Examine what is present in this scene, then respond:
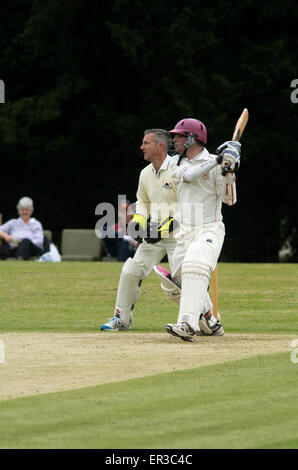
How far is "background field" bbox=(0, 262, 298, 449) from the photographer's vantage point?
596 cm

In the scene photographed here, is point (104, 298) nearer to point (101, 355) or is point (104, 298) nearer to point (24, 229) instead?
point (24, 229)

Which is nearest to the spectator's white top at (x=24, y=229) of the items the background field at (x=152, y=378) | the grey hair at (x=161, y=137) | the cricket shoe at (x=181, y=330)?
the background field at (x=152, y=378)

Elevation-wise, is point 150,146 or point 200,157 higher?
point 150,146

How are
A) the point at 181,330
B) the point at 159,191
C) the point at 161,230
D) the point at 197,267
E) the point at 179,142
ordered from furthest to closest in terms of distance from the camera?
the point at 159,191, the point at 161,230, the point at 179,142, the point at 197,267, the point at 181,330

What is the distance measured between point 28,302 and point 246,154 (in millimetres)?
15977

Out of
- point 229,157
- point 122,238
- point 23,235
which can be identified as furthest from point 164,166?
point 122,238

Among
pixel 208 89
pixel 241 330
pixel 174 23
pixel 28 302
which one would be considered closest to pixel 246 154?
pixel 208 89

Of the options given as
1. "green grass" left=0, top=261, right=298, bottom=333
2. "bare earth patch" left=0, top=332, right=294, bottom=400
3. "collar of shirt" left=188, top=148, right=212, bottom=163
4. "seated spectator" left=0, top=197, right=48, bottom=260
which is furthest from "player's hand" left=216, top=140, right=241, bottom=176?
"seated spectator" left=0, top=197, right=48, bottom=260

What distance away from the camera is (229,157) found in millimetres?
10344

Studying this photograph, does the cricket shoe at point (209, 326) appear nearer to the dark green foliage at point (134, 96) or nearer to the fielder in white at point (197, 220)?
the fielder in white at point (197, 220)

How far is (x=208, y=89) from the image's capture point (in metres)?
29.9

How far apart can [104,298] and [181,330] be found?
5.27 m
